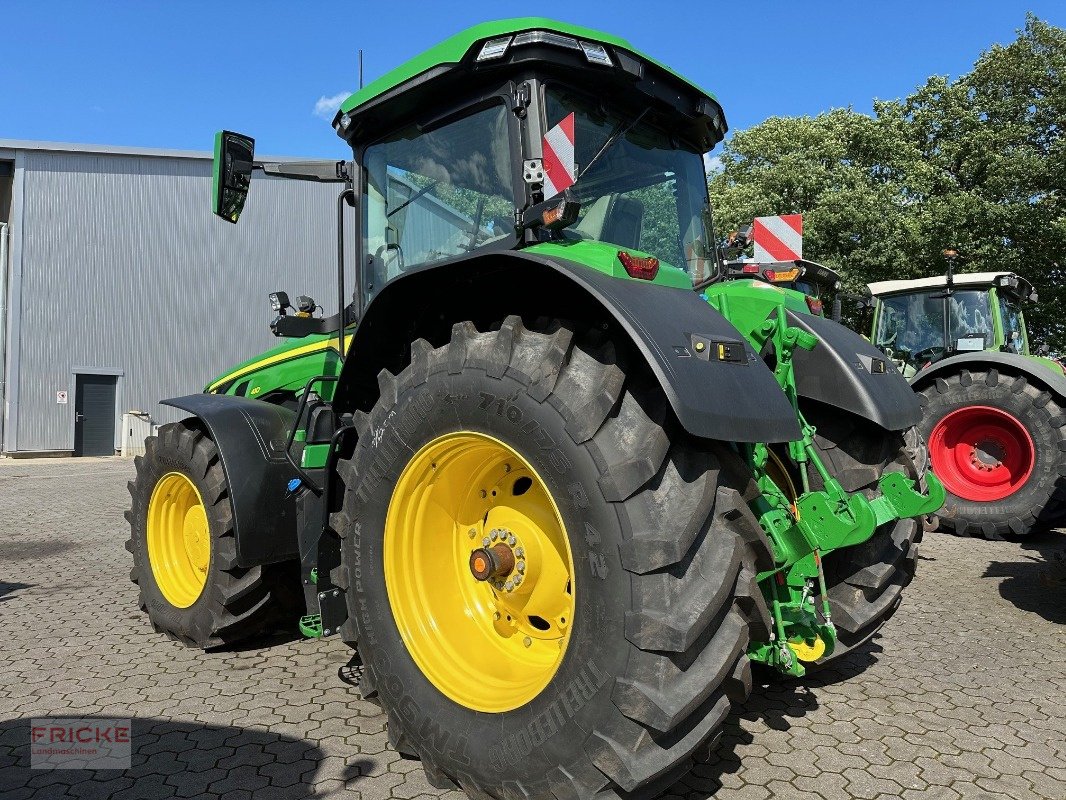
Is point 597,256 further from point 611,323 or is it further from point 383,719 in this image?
point 383,719

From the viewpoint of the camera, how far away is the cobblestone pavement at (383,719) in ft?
8.41

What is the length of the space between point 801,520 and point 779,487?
1.61 feet

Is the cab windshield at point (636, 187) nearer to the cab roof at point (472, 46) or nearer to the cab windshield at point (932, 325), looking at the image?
the cab roof at point (472, 46)

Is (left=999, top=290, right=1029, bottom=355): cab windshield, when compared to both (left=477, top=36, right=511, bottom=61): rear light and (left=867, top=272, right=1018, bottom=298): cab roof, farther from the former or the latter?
(left=477, top=36, right=511, bottom=61): rear light

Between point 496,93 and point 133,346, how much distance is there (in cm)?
1898

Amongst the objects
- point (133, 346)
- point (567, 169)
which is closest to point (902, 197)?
point (133, 346)

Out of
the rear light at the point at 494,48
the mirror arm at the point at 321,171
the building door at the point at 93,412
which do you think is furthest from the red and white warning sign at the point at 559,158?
the building door at the point at 93,412

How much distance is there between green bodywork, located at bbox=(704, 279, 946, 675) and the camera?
8.04 feet

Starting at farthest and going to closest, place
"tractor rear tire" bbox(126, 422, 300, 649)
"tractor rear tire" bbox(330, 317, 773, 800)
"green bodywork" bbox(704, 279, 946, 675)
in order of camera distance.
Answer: "tractor rear tire" bbox(126, 422, 300, 649), "green bodywork" bbox(704, 279, 946, 675), "tractor rear tire" bbox(330, 317, 773, 800)

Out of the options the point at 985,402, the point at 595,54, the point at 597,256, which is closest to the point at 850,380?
the point at 597,256

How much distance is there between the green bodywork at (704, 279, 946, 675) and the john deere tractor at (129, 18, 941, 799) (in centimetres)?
1

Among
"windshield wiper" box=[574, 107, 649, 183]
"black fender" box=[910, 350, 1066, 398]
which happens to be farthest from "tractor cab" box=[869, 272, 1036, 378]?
"windshield wiper" box=[574, 107, 649, 183]

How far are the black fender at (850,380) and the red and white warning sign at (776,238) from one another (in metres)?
0.92

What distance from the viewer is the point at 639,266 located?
2.53 m
